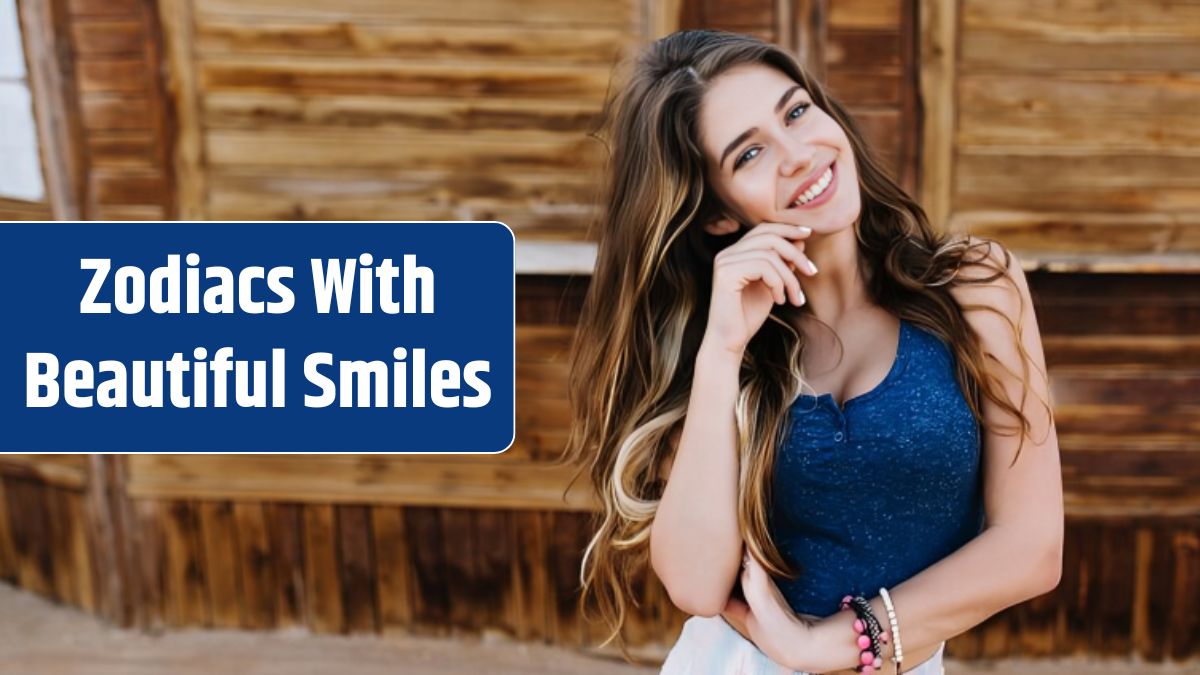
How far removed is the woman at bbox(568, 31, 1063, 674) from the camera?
176 centimetres

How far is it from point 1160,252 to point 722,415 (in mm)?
2763

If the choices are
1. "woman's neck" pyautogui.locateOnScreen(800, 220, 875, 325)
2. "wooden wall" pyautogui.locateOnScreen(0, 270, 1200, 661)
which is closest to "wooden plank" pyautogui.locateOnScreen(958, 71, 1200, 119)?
"wooden wall" pyautogui.locateOnScreen(0, 270, 1200, 661)

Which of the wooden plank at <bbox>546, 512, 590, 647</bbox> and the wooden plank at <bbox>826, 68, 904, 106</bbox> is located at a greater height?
the wooden plank at <bbox>826, 68, 904, 106</bbox>

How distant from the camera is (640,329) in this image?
1.97m

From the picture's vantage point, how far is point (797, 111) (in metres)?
1.85

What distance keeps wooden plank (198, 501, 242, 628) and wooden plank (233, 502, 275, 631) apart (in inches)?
0.7

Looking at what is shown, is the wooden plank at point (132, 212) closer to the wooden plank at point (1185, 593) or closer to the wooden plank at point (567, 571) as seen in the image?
the wooden plank at point (567, 571)

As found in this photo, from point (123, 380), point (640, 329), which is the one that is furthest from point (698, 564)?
point (123, 380)

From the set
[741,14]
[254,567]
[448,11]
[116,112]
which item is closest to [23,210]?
[116,112]

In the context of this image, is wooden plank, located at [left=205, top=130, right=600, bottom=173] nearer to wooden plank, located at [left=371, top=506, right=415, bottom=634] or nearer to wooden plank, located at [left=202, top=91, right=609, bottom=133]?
wooden plank, located at [left=202, top=91, right=609, bottom=133]

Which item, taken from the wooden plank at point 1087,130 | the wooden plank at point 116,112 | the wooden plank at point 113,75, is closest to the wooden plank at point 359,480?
the wooden plank at point 116,112

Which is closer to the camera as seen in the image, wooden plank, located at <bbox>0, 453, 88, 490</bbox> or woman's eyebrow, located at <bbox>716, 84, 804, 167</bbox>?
woman's eyebrow, located at <bbox>716, 84, 804, 167</bbox>

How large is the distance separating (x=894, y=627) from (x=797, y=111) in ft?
2.39

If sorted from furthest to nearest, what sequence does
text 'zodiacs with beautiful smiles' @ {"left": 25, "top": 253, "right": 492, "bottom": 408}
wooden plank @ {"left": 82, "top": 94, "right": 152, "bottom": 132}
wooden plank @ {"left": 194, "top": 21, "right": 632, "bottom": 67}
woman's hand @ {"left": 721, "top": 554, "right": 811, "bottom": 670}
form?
wooden plank @ {"left": 82, "top": 94, "right": 152, "bottom": 132} < wooden plank @ {"left": 194, "top": 21, "right": 632, "bottom": 67} < text 'zodiacs with beautiful smiles' @ {"left": 25, "top": 253, "right": 492, "bottom": 408} < woman's hand @ {"left": 721, "top": 554, "right": 811, "bottom": 670}
